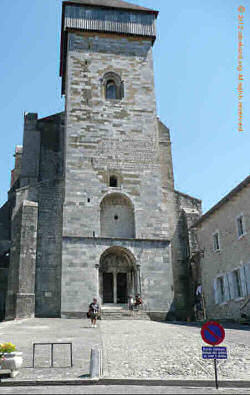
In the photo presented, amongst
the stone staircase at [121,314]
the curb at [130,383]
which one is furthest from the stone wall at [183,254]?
the curb at [130,383]

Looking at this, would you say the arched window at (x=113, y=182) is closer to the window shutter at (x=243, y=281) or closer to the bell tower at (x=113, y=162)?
the bell tower at (x=113, y=162)

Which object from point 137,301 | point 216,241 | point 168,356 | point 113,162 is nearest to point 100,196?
point 113,162

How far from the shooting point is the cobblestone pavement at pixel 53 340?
32.3 feet

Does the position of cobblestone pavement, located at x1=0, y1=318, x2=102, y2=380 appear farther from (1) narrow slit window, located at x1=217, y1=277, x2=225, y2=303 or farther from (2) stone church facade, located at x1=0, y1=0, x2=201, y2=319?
(1) narrow slit window, located at x1=217, y1=277, x2=225, y2=303

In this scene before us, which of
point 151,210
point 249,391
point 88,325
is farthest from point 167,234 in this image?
point 249,391

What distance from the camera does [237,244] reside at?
20.7 m

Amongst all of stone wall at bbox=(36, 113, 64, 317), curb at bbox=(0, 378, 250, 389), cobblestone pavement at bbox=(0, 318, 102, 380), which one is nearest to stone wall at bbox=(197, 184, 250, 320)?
cobblestone pavement at bbox=(0, 318, 102, 380)

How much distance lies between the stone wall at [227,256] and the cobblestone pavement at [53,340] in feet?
22.1

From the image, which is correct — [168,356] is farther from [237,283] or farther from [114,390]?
[237,283]

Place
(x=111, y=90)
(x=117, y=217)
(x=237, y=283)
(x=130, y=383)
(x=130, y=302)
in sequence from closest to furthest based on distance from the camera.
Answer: (x=130, y=383)
(x=237, y=283)
(x=130, y=302)
(x=117, y=217)
(x=111, y=90)

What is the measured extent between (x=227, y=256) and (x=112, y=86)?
14.3m

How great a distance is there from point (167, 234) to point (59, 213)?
634 centimetres

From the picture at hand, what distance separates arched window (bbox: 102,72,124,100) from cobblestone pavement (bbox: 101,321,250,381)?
57.8 ft

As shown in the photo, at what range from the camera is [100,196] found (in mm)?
26312
